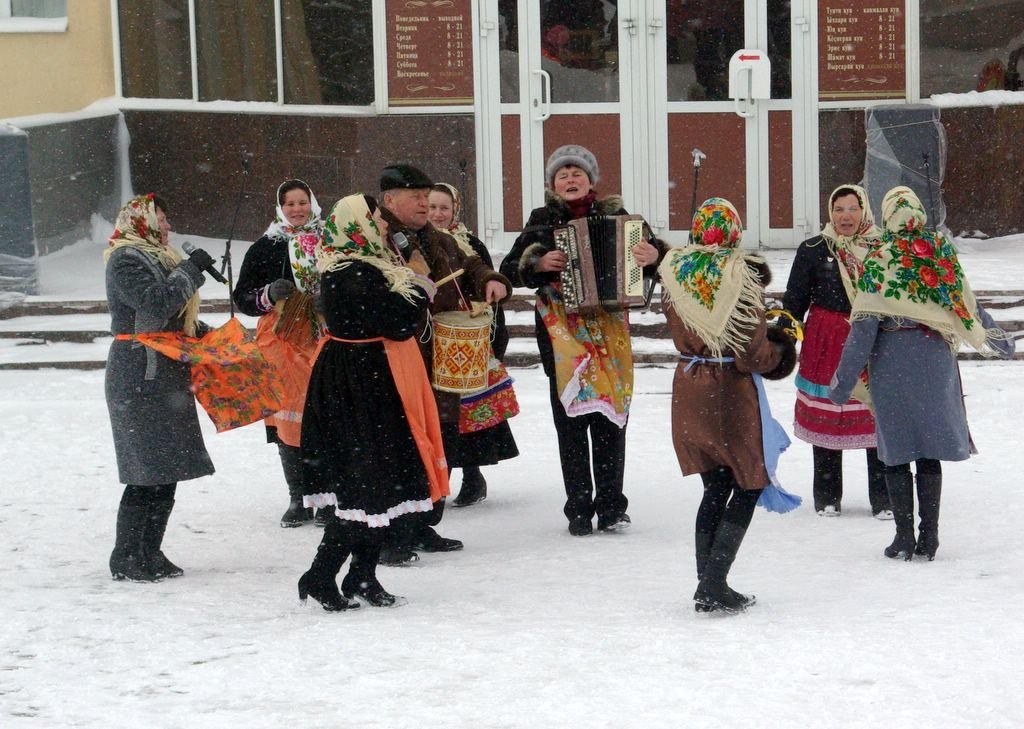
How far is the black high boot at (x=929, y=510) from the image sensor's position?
638cm

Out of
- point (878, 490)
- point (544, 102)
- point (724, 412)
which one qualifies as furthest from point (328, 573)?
point (544, 102)

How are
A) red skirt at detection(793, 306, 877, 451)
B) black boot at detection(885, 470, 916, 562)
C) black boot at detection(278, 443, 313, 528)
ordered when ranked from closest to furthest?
black boot at detection(885, 470, 916, 562) < red skirt at detection(793, 306, 877, 451) < black boot at detection(278, 443, 313, 528)

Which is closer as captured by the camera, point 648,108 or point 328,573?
point 328,573

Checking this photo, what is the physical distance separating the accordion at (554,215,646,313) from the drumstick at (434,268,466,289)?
51cm

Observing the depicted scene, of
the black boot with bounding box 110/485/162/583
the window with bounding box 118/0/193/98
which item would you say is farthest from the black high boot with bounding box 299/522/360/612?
the window with bounding box 118/0/193/98

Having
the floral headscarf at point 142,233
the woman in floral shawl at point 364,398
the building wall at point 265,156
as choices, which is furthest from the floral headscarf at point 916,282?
the building wall at point 265,156

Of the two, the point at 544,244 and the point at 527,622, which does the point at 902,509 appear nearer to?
the point at 527,622

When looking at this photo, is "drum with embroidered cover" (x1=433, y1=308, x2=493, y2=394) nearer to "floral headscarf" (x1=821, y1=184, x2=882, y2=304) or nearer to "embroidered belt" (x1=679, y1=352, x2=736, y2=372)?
"embroidered belt" (x1=679, y1=352, x2=736, y2=372)

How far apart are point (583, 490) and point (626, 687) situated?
2.27m

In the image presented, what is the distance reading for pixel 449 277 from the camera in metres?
6.36

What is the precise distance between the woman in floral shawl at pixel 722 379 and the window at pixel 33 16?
10.6 meters

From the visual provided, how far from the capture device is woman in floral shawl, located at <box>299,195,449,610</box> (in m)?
5.86

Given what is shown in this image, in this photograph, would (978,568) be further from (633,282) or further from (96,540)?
(96,540)

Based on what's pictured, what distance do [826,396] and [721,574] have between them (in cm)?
180
